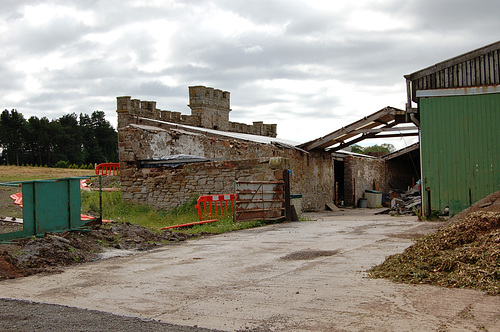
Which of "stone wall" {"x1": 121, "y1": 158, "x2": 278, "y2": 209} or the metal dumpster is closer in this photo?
the metal dumpster

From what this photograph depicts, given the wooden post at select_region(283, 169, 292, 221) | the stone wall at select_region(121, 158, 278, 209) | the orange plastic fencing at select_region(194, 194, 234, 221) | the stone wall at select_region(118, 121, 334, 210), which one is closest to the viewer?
the orange plastic fencing at select_region(194, 194, 234, 221)

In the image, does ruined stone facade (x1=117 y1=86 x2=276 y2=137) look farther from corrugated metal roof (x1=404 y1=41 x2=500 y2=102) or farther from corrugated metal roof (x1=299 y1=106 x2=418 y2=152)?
corrugated metal roof (x1=404 y1=41 x2=500 y2=102)

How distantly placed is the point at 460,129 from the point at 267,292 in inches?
402

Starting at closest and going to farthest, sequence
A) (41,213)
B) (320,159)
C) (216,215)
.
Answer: (41,213) → (216,215) → (320,159)

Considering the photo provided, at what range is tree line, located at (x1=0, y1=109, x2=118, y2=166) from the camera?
5591 cm

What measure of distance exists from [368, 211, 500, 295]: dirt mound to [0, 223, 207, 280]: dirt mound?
4.95m

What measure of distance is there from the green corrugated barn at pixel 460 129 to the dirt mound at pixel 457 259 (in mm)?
6815

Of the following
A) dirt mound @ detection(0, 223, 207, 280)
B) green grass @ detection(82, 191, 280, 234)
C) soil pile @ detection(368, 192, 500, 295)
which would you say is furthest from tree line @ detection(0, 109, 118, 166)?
soil pile @ detection(368, 192, 500, 295)

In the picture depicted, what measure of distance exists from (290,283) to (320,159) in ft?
63.5

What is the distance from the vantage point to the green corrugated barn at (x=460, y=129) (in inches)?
522

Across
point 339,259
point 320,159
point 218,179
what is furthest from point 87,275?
point 320,159

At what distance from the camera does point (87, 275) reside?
7.06 meters

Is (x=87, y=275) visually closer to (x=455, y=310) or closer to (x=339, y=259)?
(x=339, y=259)

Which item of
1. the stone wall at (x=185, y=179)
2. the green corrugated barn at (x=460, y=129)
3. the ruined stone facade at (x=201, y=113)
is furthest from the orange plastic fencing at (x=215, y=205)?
the ruined stone facade at (x=201, y=113)
